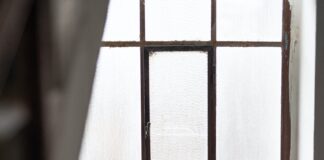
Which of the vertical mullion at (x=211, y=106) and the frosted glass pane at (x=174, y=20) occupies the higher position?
the frosted glass pane at (x=174, y=20)

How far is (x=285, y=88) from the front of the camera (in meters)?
1.22

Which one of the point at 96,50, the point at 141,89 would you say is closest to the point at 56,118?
the point at 96,50

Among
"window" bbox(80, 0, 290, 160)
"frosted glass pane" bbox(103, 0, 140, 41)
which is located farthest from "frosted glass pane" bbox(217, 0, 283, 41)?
"frosted glass pane" bbox(103, 0, 140, 41)

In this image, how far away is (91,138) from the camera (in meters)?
1.22

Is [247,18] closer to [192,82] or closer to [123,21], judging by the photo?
[192,82]

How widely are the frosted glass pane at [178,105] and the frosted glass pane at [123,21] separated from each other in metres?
0.09

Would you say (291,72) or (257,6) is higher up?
(257,6)

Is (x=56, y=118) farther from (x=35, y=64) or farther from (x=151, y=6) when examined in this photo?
(x=151, y=6)

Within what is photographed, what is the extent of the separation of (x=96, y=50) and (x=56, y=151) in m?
0.26

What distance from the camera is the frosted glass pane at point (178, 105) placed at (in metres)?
1.22

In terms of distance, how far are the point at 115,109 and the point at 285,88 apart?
1.64 ft

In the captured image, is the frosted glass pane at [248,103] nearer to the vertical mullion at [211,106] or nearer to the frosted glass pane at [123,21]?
the vertical mullion at [211,106]

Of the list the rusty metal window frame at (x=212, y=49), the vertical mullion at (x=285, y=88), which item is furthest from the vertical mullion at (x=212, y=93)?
the vertical mullion at (x=285, y=88)

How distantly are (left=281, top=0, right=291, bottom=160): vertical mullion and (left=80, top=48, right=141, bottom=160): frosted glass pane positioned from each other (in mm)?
422
